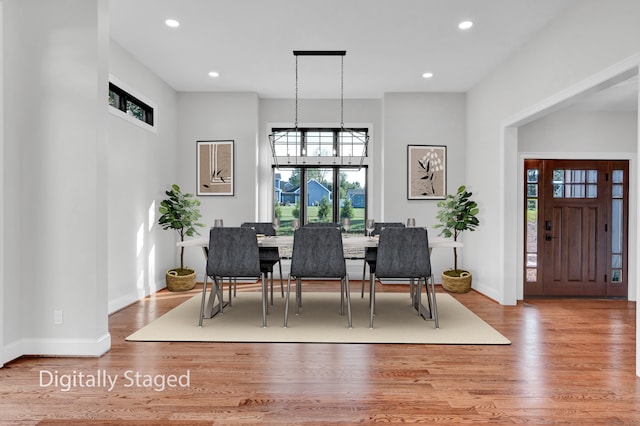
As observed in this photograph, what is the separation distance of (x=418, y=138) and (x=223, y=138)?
9.71 ft

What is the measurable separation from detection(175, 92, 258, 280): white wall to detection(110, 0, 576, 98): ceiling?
1.22 feet

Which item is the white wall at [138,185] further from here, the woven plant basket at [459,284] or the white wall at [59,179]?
the woven plant basket at [459,284]

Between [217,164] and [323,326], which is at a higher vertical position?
[217,164]

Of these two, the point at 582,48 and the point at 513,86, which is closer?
the point at 582,48

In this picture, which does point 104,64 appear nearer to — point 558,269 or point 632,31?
point 632,31

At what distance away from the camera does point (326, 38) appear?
4227mm

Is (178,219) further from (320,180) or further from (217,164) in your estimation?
(320,180)

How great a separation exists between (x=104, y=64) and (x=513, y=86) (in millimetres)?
4098

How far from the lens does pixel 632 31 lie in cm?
273

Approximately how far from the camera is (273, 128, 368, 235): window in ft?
21.6

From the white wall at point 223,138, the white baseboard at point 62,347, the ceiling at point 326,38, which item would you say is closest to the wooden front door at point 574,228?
the ceiling at point 326,38

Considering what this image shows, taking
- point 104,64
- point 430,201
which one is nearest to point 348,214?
point 430,201

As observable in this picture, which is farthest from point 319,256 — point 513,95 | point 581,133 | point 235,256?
point 581,133

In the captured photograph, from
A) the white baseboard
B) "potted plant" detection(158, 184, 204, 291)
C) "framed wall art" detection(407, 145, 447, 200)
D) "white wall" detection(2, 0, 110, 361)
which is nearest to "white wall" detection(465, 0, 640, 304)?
"framed wall art" detection(407, 145, 447, 200)
